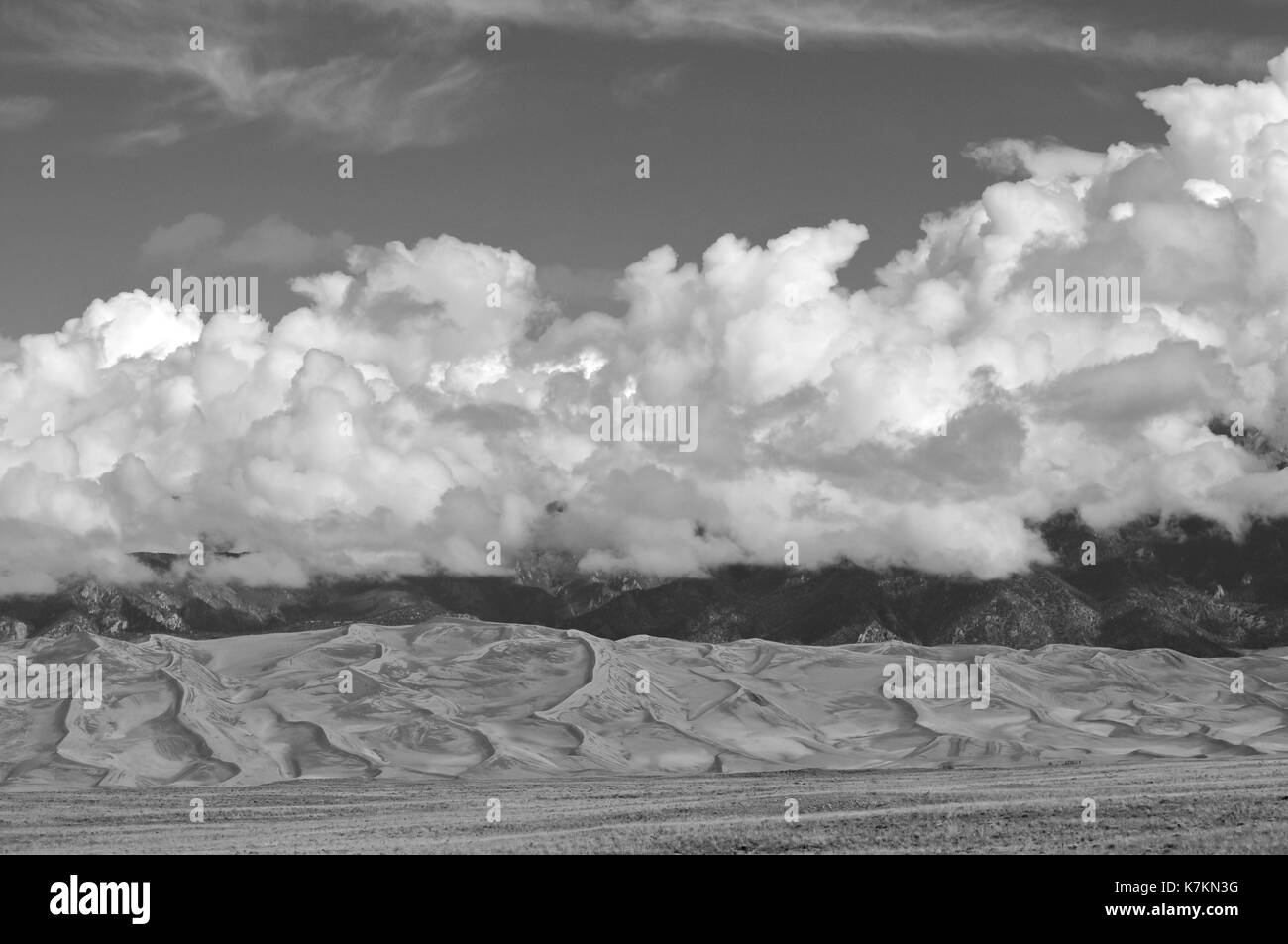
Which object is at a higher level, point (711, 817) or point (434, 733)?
point (711, 817)

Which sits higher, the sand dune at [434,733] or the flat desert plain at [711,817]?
the flat desert plain at [711,817]

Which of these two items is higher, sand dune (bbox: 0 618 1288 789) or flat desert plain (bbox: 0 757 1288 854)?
flat desert plain (bbox: 0 757 1288 854)

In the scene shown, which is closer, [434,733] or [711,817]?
[711,817]

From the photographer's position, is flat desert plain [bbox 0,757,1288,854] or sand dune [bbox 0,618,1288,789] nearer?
flat desert plain [bbox 0,757,1288,854]

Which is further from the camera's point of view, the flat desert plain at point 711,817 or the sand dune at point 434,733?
the sand dune at point 434,733

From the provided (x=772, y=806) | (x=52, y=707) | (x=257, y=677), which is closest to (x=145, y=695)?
(x=52, y=707)
